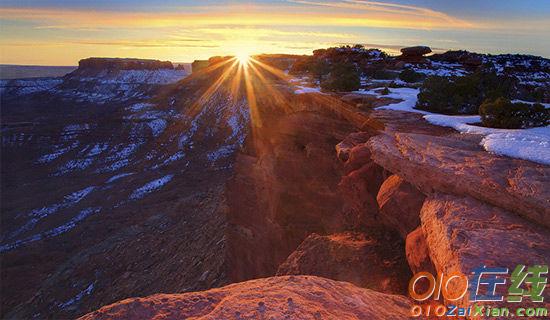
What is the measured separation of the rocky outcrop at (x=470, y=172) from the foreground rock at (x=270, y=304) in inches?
72.3

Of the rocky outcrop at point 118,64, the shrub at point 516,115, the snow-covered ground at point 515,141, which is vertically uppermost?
the rocky outcrop at point 118,64

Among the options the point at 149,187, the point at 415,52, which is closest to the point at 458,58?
the point at 415,52

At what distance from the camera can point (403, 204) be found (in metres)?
5.63

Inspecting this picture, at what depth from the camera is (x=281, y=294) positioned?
363cm

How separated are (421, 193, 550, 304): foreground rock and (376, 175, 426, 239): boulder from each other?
963 millimetres

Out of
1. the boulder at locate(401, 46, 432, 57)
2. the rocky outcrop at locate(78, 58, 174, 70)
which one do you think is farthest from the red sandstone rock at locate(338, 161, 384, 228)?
the rocky outcrop at locate(78, 58, 174, 70)

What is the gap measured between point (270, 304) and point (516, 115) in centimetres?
774

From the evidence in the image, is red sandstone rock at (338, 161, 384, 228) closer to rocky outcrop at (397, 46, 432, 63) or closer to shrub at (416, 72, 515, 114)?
shrub at (416, 72, 515, 114)

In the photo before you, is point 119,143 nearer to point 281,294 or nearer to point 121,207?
point 121,207

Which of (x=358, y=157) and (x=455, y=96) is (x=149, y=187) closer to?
(x=358, y=157)

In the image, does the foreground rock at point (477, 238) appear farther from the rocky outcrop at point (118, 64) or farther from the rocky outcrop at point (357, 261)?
the rocky outcrop at point (118, 64)

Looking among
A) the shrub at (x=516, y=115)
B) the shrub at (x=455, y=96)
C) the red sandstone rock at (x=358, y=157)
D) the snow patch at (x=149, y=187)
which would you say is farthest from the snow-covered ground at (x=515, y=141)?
the snow patch at (x=149, y=187)

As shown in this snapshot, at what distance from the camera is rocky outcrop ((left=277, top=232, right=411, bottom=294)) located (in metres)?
5.54

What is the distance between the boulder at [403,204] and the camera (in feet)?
18.1
